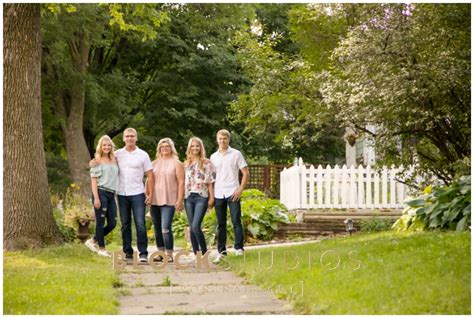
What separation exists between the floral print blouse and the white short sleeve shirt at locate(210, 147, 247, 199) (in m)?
0.09

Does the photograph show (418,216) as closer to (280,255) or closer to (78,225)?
(280,255)

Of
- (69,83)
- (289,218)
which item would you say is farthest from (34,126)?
(69,83)

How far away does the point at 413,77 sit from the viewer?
12.9m

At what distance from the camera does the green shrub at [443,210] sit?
977 cm

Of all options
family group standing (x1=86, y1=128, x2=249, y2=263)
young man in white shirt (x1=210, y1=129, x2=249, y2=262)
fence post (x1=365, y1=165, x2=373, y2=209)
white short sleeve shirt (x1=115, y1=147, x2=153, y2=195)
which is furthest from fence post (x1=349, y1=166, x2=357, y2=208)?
white short sleeve shirt (x1=115, y1=147, x2=153, y2=195)

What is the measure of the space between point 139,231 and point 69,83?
1524 centimetres

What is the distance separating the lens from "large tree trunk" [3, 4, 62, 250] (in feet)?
35.7

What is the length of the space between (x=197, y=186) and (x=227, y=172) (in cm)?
40

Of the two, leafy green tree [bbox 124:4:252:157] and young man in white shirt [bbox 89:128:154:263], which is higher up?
leafy green tree [bbox 124:4:252:157]

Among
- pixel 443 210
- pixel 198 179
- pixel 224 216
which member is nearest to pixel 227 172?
pixel 198 179

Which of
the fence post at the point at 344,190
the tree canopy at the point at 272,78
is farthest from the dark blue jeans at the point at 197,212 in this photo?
the fence post at the point at 344,190

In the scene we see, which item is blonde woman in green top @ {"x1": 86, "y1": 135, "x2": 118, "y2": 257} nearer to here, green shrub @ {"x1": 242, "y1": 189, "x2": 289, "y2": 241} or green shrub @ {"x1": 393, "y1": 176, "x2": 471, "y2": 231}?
green shrub @ {"x1": 393, "y1": 176, "x2": 471, "y2": 231}

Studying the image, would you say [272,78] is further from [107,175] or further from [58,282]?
[58,282]

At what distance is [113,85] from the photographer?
25.2m
